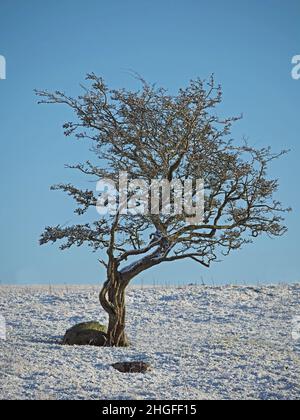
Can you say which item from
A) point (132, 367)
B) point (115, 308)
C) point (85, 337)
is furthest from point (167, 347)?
point (132, 367)

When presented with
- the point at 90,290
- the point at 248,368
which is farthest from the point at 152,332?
the point at 90,290

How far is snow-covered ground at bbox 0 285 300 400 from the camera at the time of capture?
10.4 metres

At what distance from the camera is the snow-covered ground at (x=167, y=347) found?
10391 mm

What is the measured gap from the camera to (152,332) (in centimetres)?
1691

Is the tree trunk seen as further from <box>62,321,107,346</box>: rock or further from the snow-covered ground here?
the snow-covered ground

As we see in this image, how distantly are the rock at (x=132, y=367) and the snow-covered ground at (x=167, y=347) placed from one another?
180mm

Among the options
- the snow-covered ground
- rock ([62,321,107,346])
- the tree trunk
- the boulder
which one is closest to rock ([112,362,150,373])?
the boulder

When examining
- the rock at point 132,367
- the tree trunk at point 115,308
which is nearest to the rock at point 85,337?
the tree trunk at point 115,308

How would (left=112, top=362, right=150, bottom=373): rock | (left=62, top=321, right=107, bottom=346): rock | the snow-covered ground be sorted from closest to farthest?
the snow-covered ground, (left=112, top=362, right=150, bottom=373): rock, (left=62, top=321, right=107, bottom=346): rock

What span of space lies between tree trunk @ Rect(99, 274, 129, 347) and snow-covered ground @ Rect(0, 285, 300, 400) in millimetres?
595

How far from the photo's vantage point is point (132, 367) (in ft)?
38.2

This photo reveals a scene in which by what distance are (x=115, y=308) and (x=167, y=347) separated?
1575 millimetres

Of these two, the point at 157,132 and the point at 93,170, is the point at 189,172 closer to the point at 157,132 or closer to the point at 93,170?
the point at 157,132
